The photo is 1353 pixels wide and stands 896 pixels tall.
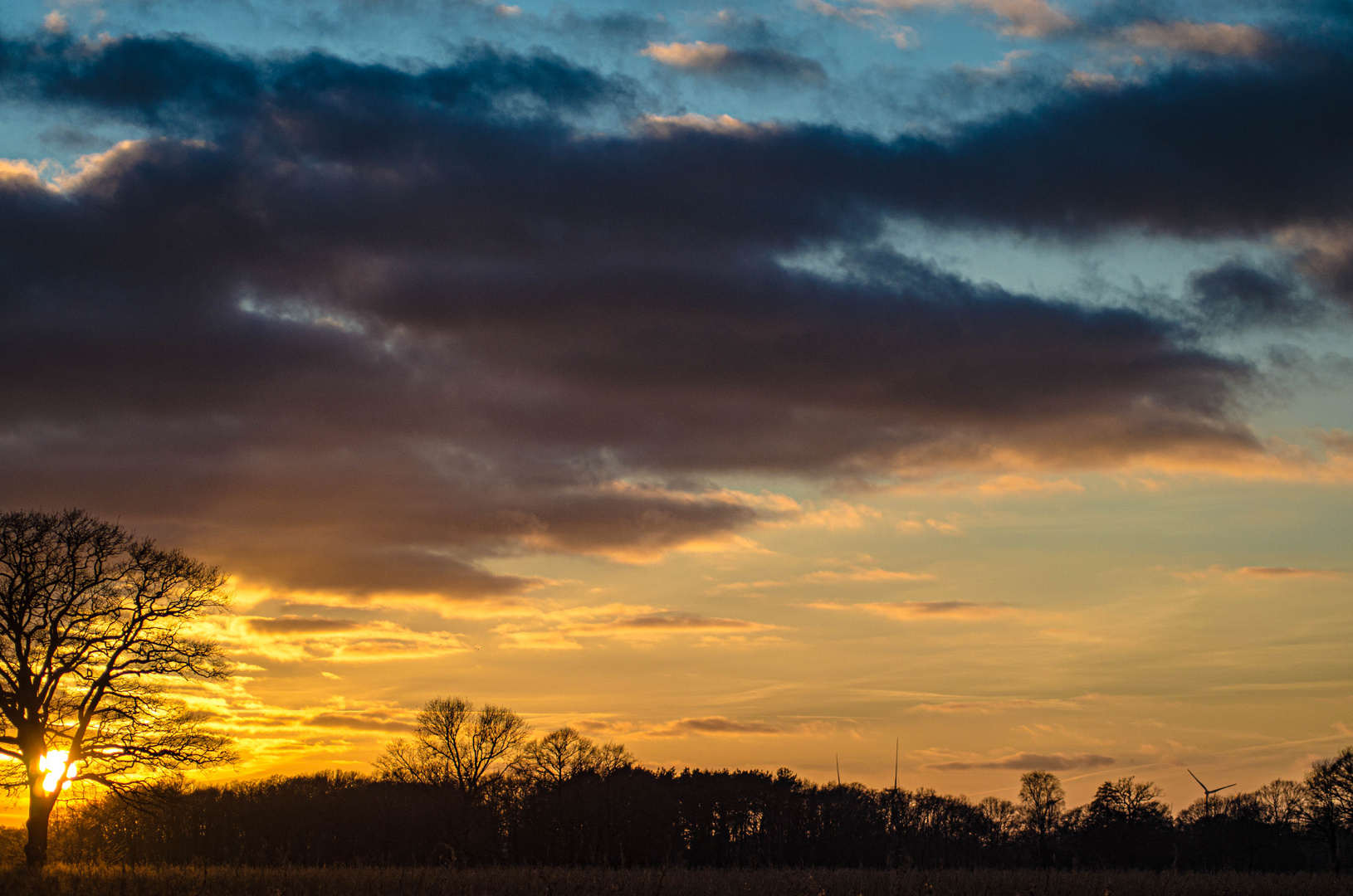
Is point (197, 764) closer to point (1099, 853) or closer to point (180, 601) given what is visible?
point (180, 601)

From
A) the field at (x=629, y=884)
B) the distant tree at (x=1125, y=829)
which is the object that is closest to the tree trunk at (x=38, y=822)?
the field at (x=629, y=884)

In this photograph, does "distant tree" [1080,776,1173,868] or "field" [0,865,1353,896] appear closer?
"field" [0,865,1353,896]

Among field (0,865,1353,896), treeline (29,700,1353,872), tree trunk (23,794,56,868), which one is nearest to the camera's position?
field (0,865,1353,896)

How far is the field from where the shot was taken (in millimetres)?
24844

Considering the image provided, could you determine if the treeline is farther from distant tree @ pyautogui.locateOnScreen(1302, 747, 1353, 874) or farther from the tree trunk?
the tree trunk

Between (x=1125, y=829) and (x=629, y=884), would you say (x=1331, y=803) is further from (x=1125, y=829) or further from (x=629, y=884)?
(x=629, y=884)

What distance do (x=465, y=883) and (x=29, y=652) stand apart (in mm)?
28762

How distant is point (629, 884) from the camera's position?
2912 cm

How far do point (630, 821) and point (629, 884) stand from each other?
76.5m

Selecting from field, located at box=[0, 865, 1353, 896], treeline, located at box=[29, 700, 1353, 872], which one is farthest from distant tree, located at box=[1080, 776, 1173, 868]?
field, located at box=[0, 865, 1353, 896]

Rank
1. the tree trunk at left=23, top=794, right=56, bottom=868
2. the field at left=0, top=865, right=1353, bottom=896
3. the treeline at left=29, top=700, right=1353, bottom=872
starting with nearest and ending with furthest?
the field at left=0, top=865, right=1353, bottom=896, the tree trunk at left=23, top=794, right=56, bottom=868, the treeline at left=29, top=700, right=1353, bottom=872

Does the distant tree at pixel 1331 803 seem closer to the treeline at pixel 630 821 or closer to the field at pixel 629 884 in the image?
the treeline at pixel 630 821

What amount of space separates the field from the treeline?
42397mm

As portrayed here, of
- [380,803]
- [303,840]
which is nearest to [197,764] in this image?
[303,840]
